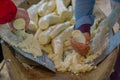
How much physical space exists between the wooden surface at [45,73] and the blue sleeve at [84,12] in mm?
167

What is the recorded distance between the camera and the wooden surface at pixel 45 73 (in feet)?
→ 2.45

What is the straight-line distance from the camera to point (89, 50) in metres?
0.83

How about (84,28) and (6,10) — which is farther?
(84,28)

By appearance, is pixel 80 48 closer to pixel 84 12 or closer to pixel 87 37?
pixel 87 37

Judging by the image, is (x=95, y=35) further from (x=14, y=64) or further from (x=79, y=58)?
(x=14, y=64)

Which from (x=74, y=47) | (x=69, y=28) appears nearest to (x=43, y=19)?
(x=69, y=28)

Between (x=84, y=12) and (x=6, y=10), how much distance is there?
284 mm

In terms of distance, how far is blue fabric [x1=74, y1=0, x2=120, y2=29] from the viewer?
2.94 feet

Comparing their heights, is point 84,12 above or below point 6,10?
below

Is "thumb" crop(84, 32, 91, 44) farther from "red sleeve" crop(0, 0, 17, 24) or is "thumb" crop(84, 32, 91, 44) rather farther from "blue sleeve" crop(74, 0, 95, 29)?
"red sleeve" crop(0, 0, 17, 24)

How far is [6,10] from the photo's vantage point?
745 millimetres

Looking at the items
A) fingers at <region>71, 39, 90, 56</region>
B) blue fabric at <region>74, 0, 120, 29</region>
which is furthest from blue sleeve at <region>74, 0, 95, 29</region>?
fingers at <region>71, 39, 90, 56</region>

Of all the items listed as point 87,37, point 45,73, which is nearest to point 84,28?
point 87,37

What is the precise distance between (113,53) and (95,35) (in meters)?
0.08
